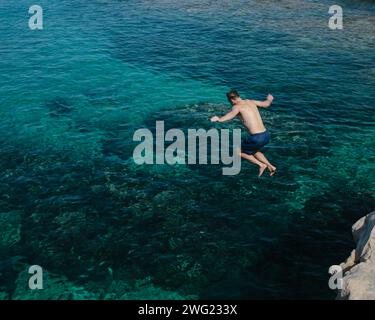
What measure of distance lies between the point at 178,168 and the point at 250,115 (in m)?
6.37

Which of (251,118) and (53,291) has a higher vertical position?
(251,118)

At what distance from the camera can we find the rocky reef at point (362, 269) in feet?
36.5

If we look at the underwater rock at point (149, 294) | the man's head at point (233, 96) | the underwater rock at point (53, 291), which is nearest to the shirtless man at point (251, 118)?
the man's head at point (233, 96)

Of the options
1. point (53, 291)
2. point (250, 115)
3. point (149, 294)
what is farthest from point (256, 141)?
point (53, 291)

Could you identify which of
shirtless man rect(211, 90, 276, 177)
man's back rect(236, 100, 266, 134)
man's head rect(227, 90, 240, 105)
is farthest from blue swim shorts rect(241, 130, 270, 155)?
man's head rect(227, 90, 240, 105)

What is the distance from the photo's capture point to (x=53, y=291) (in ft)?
45.5

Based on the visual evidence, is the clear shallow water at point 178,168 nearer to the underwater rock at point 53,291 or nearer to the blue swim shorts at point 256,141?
the underwater rock at point 53,291

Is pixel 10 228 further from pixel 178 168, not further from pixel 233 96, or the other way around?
pixel 233 96

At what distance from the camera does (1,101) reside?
91.4 feet

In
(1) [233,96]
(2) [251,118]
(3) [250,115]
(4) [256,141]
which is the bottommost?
(4) [256,141]

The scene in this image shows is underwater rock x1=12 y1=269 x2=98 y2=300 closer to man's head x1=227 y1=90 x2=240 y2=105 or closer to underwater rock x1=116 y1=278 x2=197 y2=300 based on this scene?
underwater rock x1=116 y1=278 x2=197 y2=300

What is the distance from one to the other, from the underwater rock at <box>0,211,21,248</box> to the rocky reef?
38.8 feet
